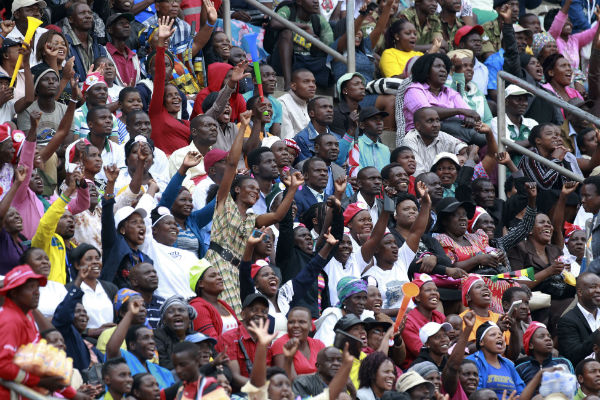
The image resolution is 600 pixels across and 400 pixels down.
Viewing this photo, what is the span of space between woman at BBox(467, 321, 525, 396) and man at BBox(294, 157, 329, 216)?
200 cm

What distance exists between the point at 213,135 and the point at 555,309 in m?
3.36

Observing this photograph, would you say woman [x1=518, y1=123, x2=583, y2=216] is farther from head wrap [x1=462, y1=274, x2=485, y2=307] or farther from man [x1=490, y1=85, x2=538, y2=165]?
head wrap [x1=462, y1=274, x2=485, y2=307]

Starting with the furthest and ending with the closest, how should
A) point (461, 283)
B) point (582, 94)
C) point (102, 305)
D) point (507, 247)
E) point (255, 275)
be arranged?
1. point (582, 94)
2. point (507, 247)
3. point (461, 283)
4. point (255, 275)
5. point (102, 305)

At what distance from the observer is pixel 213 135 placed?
1412 centimetres

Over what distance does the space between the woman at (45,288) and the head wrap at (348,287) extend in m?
2.29

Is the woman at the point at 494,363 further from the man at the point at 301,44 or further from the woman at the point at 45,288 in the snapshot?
the man at the point at 301,44

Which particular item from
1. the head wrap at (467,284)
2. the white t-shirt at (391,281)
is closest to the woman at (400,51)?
the white t-shirt at (391,281)

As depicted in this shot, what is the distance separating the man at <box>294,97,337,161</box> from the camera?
15.1 metres

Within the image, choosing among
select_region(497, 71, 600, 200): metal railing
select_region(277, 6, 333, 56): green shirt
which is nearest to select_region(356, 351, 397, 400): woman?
select_region(497, 71, 600, 200): metal railing

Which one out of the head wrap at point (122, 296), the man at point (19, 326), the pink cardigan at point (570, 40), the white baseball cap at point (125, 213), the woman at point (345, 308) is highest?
the man at point (19, 326)

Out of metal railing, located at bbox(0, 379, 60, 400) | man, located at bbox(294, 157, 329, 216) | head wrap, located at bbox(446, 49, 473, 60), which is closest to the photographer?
metal railing, located at bbox(0, 379, 60, 400)

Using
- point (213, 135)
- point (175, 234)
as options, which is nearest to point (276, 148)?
point (213, 135)

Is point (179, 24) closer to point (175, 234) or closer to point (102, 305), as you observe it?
point (175, 234)

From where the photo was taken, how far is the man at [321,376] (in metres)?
11.2
